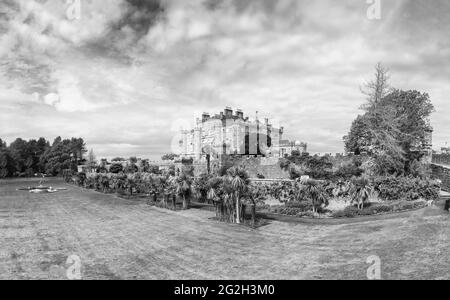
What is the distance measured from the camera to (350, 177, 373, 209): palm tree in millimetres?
25844

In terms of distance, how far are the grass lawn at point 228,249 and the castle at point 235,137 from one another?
56045 mm

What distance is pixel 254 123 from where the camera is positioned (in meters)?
92.9

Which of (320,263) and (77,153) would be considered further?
(77,153)

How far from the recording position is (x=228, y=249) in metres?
15.3

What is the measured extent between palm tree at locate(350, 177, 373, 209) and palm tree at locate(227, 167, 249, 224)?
34.7ft

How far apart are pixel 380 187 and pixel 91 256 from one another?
25535 millimetres

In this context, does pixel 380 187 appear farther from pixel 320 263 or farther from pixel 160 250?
pixel 160 250

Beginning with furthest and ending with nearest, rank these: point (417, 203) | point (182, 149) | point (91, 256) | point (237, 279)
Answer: point (182, 149), point (417, 203), point (91, 256), point (237, 279)

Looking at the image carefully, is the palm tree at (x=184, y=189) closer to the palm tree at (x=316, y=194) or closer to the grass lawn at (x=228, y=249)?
the grass lawn at (x=228, y=249)
